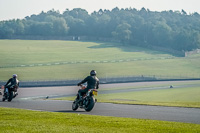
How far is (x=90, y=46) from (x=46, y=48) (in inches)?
895

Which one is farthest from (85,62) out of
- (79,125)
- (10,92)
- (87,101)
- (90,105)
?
(79,125)

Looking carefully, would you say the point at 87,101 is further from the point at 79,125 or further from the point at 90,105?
the point at 79,125

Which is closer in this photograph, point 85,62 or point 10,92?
point 10,92

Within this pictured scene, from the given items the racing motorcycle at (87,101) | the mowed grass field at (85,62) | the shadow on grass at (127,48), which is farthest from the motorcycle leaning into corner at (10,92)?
the shadow on grass at (127,48)

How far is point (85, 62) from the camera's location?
457 ft

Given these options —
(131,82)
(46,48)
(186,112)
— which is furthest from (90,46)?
(186,112)

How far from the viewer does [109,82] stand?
90.9 metres

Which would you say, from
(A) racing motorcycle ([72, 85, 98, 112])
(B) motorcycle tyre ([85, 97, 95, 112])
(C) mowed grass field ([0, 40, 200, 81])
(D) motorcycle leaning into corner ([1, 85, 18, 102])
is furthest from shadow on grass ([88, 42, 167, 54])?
(B) motorcycle tyre ([85, 97, 95, 112])

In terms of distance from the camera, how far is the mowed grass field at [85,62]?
372 ft

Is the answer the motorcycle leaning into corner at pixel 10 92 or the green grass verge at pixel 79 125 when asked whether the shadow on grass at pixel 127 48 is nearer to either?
the motorcycle leaning into corner at pixel 10 92

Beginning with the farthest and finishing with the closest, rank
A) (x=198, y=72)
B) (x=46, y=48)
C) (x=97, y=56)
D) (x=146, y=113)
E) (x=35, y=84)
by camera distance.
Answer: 1. (x=46, y=48)
2. (x=97, y=56)
3. (x=198, y=72)
4. (x=35, y=84)
5. (x=146, y=113)

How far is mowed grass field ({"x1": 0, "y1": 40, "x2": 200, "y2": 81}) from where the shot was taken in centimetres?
11338

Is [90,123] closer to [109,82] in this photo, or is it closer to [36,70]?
[109,82]

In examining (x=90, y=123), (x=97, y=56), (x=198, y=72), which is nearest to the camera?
(x=90, y=123)
